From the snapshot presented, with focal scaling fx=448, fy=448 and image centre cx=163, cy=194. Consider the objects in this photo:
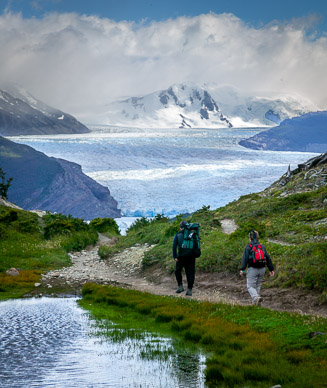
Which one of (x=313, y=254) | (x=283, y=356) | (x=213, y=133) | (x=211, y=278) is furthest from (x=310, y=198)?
(x=213, y=133)

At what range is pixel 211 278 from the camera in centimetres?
1611

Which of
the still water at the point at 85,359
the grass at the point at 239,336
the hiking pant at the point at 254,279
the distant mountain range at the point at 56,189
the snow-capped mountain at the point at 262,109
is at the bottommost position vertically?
the still water at the point at 85,359

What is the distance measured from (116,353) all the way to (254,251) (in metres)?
4.68

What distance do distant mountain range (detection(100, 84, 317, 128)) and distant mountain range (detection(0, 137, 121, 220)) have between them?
77.4 m

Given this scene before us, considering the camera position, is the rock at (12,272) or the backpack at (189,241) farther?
the rock at (12,272)

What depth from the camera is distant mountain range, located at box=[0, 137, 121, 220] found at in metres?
49.5

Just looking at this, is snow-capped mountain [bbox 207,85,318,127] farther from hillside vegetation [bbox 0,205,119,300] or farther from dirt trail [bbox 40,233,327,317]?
dirt trail [bbox 40,233,327,317]

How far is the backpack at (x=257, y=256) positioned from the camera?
1050 cm

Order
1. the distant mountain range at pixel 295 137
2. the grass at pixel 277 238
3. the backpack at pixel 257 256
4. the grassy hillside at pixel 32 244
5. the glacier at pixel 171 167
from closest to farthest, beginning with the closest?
the backpack at pixel 257 256
the grass at pixel 277 238
the grassy hillside at pixel 32 244
the glacier at pixel 171 167
the distant mountain range at pixel 295 137

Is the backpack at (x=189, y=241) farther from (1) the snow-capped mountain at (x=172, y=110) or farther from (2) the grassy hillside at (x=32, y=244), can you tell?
(1) the snow-capped mountain at (x=172, y=110)

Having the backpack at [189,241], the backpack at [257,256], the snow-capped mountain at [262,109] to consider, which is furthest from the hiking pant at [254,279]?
the snow-capped mountain at [262,109]

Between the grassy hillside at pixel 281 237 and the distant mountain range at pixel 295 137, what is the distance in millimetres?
41246

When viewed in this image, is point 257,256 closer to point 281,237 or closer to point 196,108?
point 281,237

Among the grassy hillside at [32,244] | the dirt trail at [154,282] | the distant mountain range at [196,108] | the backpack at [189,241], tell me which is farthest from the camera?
the distant mountain range at [196,108]
